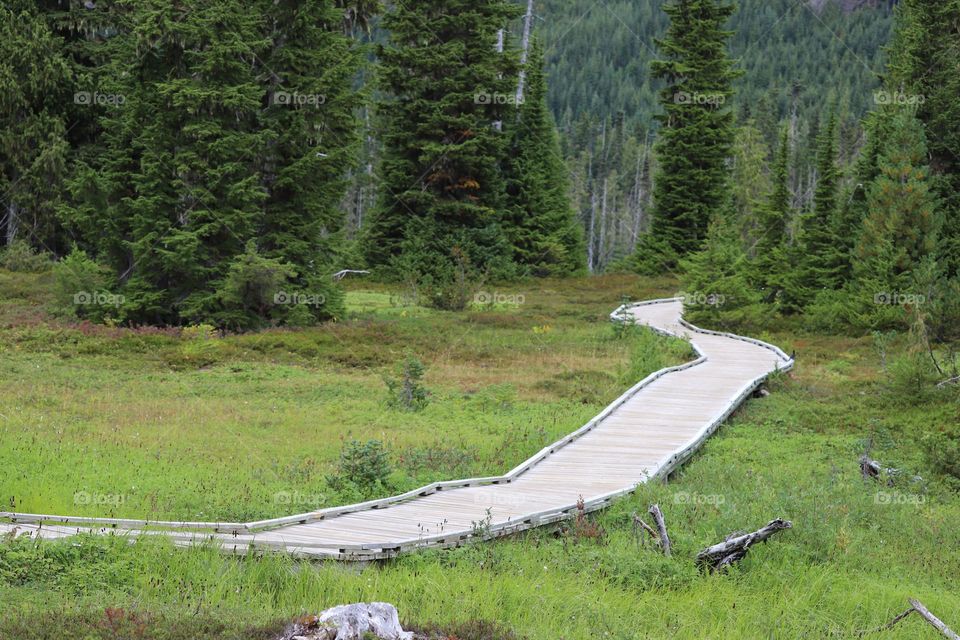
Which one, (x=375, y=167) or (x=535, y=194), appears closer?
(x=375, y=167)

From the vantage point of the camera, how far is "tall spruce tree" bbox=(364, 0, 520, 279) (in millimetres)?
43438

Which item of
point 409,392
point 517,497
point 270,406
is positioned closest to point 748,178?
point 409,392

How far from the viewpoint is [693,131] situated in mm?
49469

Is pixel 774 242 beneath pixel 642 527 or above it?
above

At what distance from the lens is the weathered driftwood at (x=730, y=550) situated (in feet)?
32.8

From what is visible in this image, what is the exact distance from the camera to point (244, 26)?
28469 mm

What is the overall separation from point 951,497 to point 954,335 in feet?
54.3

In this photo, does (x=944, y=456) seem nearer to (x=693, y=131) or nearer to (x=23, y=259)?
(x=23, y=259)

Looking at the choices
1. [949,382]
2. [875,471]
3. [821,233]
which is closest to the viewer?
[875,471]

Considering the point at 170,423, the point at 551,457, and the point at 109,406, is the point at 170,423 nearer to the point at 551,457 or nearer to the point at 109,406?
the point at 109,406

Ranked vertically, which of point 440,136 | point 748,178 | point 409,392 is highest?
point 440,136

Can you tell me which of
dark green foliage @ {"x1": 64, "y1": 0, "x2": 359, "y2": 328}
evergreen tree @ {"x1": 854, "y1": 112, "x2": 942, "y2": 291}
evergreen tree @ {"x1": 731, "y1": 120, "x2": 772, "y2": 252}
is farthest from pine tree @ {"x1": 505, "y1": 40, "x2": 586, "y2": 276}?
evergreen tree @ {"x1": 731, "y1": 120, "x2": 772, "y2": 252}

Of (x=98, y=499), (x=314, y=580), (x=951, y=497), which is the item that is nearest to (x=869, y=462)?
(x=951, y=497)

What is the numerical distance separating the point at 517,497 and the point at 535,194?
Result: 122ft
